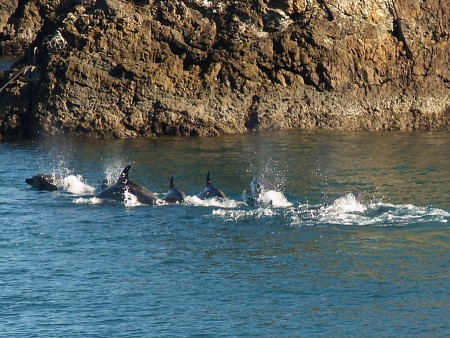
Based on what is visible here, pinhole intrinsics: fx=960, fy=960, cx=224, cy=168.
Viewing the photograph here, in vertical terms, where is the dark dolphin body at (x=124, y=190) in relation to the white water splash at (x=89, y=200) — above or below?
above

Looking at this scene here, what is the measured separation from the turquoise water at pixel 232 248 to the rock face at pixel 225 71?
2.78m

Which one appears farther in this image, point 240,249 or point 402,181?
point 402,181

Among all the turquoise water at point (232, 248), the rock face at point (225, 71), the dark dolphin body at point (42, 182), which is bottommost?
the turquoise water at point (232, 248)

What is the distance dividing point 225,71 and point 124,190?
10438 millimetres

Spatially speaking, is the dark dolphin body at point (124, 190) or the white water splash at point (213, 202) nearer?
the white water splash at point (213, 202)

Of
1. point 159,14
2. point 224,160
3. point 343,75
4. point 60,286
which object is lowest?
point 60,286

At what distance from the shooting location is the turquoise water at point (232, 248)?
16.0 meters

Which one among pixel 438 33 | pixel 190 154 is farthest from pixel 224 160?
pixel 438 33

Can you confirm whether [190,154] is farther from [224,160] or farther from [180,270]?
[180,270]

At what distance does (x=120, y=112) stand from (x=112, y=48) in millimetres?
2295

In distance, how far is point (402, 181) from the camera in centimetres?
2650

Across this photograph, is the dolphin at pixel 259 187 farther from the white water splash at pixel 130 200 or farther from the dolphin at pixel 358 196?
the white water splash at pixel 130 200

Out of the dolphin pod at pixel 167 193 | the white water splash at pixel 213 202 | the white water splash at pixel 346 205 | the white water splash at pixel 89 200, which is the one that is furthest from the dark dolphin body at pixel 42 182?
the white water splash at pixel 346 205

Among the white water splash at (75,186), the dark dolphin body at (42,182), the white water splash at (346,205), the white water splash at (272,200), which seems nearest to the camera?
the white water splash at (346,205)
